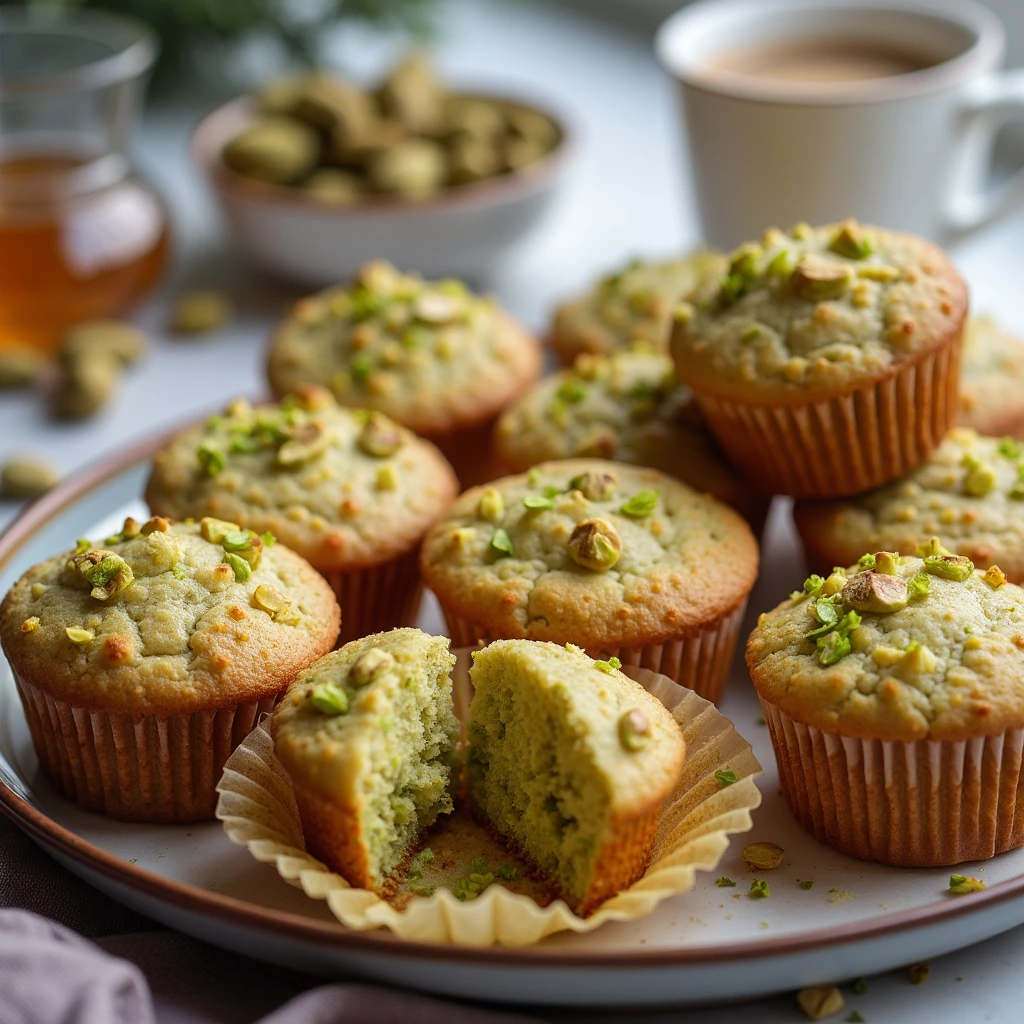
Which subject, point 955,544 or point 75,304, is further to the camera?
point 75,304

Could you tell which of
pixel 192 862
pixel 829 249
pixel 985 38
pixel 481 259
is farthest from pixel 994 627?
pixel 481 259

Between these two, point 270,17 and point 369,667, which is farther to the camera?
point 270,17

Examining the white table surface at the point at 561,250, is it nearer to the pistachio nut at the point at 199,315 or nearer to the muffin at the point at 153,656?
the pistachio nut at the point at 199,315

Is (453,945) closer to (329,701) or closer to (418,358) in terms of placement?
(329,701)

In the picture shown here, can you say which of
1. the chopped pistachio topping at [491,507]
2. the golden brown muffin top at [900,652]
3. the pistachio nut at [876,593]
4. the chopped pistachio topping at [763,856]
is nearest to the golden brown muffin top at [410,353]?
the chopped pistachio topping at [491,507]

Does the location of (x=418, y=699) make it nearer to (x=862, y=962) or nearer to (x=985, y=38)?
(x=862, y=962)

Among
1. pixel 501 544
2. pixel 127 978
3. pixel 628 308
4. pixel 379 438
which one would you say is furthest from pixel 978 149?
pixel 127 978
